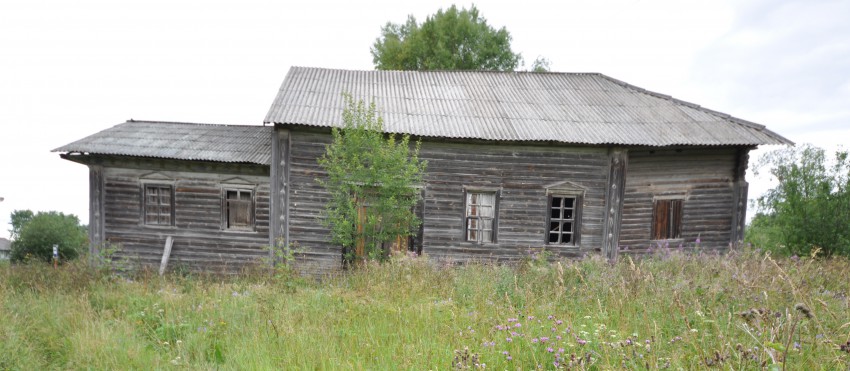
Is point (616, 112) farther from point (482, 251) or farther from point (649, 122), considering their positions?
point (482, 251)

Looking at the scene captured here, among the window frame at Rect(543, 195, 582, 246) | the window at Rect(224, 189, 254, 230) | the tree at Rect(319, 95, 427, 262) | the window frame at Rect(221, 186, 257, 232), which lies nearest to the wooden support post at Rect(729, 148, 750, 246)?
the window frame at Rect(543, 195, 582, 246)

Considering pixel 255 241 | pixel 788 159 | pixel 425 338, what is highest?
pixel 788 159

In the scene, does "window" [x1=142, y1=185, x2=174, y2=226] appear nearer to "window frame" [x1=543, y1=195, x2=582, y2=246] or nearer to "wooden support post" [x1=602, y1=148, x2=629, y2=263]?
"window frame" [x1=543, y1=195, x2=582, y2=246]

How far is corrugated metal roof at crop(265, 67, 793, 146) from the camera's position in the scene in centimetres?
1106

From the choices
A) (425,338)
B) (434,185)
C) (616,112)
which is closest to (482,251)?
(434,185)

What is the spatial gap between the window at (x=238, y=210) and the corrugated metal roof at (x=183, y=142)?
43.3 inches

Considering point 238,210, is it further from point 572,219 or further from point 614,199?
point 614,199

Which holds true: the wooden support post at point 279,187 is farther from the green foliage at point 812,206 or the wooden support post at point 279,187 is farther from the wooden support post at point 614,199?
the green foliage at point 812,206

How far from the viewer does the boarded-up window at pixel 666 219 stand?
12.2 m

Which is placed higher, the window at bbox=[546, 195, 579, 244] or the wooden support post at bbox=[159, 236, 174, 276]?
the window at bbox=[546, 195, 579, 244]

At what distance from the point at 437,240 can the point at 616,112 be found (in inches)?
247

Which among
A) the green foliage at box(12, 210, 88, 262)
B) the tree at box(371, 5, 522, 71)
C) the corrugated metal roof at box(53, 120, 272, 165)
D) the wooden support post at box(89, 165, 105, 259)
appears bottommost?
the green foliage at box(12, 210, 88, 262)

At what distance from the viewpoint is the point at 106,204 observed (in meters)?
11.9

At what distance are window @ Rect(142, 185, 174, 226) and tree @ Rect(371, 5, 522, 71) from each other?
15613 mm
